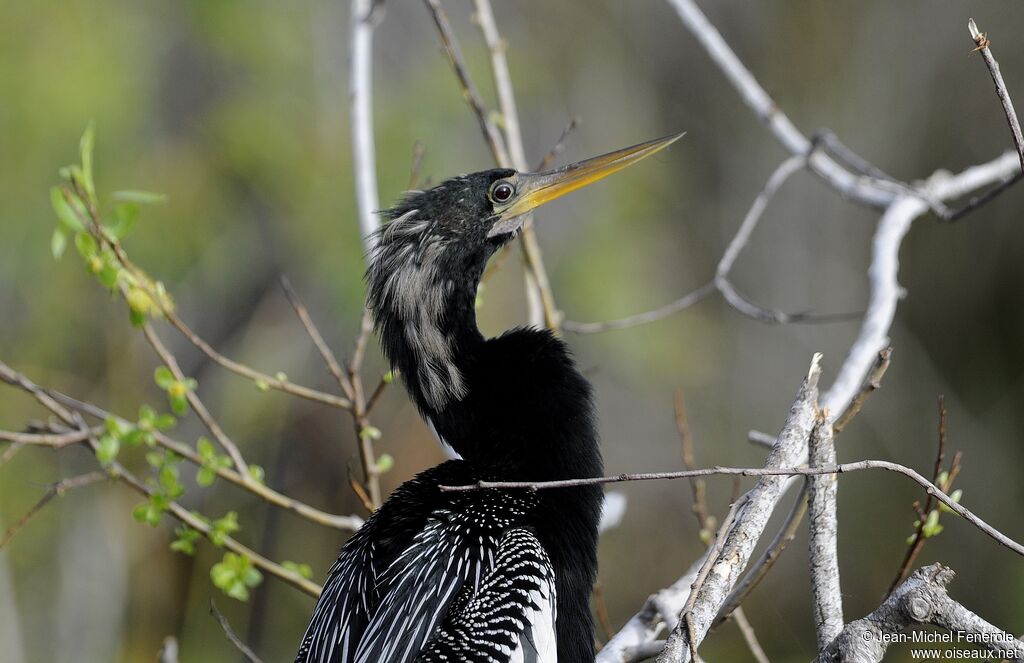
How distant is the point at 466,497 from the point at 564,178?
39.3 inches

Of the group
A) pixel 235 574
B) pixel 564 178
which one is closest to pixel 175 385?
pixel 235 574

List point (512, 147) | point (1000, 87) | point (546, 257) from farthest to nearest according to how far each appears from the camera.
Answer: point (546, 257)
point (512, 147)
point (1000, 87)

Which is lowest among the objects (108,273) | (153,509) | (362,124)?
(153,509)

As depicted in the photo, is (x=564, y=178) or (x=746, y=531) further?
(x=564, y=178)

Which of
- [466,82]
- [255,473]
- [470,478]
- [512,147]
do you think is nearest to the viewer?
[470,478]

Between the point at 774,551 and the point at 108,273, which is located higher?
the point at 108,273

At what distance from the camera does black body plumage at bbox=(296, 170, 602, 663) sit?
218cm

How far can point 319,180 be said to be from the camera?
711 cm

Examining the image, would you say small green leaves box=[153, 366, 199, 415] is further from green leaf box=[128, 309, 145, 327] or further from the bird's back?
the bird's back

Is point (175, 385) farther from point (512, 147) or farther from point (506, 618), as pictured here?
point (512, 147)

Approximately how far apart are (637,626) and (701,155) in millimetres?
7063

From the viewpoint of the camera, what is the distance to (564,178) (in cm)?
287

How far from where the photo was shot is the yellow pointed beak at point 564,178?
9.07 ft

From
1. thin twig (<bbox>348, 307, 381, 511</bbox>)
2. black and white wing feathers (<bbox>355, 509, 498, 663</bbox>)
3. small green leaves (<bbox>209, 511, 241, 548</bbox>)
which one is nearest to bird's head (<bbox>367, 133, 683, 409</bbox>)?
thin twig (<bbox>348, 307, 381, 511</bbox>)
